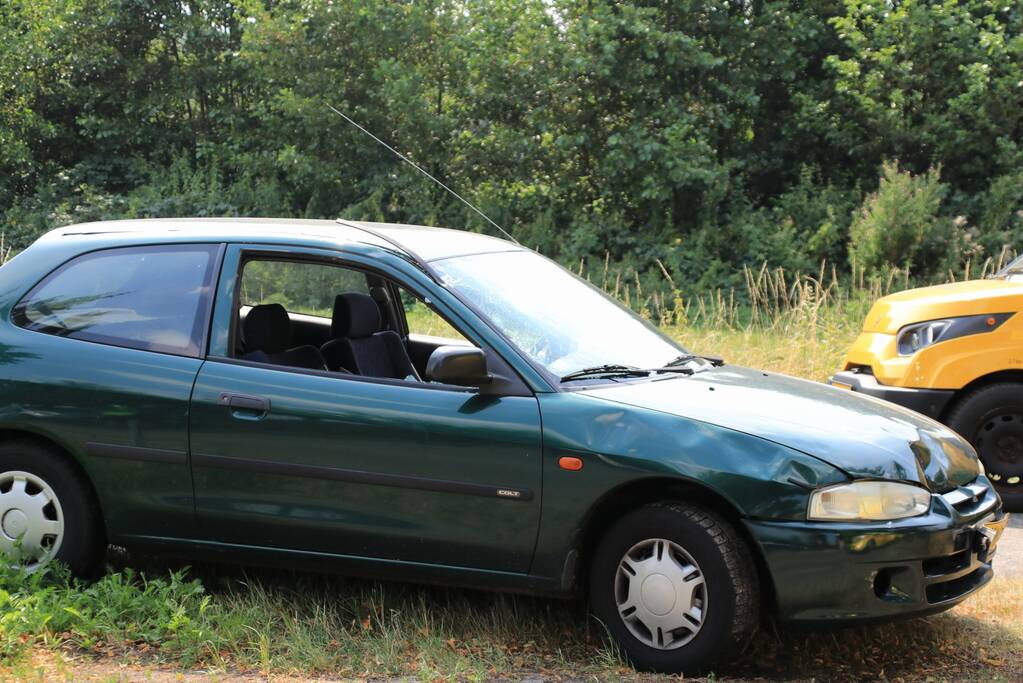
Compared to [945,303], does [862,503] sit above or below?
below

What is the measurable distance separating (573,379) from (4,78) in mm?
22262

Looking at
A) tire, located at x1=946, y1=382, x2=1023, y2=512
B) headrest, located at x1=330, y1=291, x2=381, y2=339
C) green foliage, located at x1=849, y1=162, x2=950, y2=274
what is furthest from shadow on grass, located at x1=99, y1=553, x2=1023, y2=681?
green foliage, located at x1=849, y1=162, x2=950, y2=274

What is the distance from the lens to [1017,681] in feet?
14.3

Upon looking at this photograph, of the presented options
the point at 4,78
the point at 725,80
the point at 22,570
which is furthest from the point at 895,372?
the point at 4,78

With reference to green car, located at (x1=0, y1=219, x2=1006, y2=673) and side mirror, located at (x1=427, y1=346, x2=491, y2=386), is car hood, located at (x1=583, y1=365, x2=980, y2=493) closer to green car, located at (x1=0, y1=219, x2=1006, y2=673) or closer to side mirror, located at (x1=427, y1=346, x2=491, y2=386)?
green car, located at (x1=0, y1=219, x2=1006, y2=673)

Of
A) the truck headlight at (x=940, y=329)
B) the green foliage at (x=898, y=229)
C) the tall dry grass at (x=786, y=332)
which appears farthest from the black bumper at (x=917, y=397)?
the green foliage at (x=898, y=229)

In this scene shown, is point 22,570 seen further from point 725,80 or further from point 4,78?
point 4,78

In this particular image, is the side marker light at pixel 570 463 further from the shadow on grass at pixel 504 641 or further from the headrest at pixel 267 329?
the headrest at pixel 267 329

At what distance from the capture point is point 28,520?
5086 mm

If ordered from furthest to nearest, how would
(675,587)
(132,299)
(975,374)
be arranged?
(975,374)
(132,299)
(675,587)

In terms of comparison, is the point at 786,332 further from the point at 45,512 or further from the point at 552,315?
the point at 45,512

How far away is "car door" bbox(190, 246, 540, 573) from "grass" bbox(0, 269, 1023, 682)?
326 millimetres

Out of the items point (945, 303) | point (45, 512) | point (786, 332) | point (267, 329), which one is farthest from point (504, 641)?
point (786, 332)

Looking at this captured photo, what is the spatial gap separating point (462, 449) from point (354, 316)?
57.0 inches
